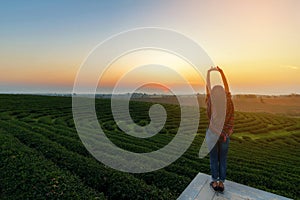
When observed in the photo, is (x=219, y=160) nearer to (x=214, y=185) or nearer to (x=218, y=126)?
(x=214, y=185)

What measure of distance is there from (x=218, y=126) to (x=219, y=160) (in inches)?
31.7

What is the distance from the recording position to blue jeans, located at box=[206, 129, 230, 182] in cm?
428

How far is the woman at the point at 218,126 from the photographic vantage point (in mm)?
4020

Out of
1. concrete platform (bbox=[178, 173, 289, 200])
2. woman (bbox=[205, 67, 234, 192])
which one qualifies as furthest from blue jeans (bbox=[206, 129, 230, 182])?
concrete platform (bbox=[178, 173, 289, 200])

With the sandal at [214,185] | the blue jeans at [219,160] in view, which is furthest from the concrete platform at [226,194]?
the blue jeans at [219,160]

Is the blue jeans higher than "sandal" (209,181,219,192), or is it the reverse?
the blue jeans

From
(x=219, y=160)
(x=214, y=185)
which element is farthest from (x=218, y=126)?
(x=214, y=185)

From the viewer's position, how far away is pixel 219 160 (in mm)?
4414

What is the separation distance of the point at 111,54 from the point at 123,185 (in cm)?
365

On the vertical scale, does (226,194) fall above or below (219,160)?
below

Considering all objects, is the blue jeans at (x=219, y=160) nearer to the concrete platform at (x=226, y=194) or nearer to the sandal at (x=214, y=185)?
the sandal at (x=214, y=185)

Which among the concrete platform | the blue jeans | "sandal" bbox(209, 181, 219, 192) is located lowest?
the concrete platform

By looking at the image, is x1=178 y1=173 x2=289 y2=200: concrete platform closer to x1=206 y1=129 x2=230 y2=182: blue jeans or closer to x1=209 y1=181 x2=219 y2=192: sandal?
x1=209 y1=181 x2=219 y2=192: sandal

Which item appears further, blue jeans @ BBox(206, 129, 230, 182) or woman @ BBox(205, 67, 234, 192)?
blue jeans @ BBox(206, 129, 230, 182)
